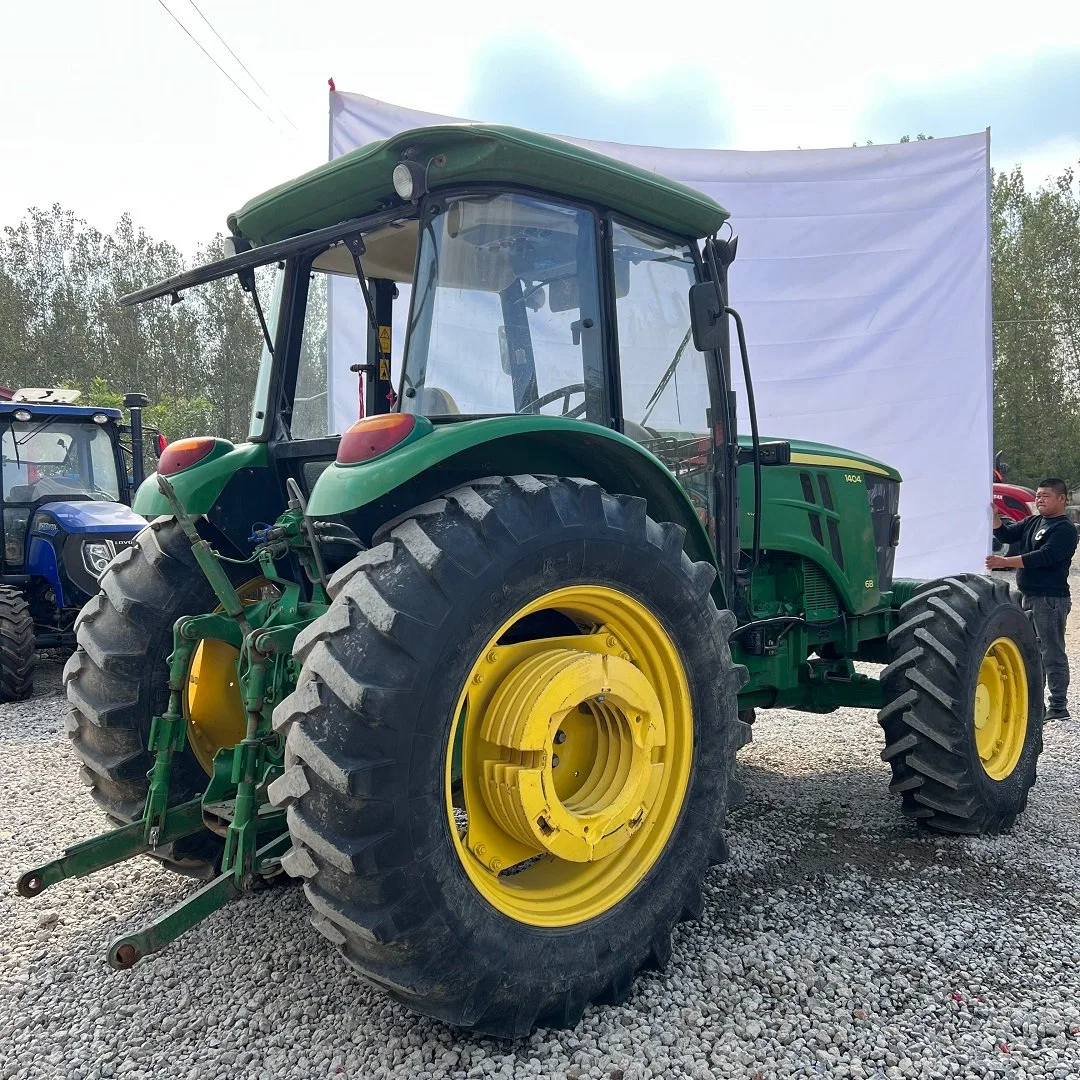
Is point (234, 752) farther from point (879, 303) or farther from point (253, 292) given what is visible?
point (879, 303)

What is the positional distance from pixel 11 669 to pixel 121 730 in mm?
4509

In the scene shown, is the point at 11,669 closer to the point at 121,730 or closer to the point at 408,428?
the point at 121,730

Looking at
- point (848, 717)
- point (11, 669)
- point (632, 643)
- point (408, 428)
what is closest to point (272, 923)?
point (632, 643)

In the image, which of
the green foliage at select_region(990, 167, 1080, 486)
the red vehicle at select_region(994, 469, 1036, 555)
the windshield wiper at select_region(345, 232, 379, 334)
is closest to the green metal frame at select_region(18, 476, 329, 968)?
the windshield wiper at select_region(345, 232, 379, 334)

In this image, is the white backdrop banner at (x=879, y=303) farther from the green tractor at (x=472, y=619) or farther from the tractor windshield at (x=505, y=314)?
the tractor windshield at (x=505, y=314)

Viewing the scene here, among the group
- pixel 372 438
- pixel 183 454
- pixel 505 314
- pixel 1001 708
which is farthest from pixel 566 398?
pixel 1001 708

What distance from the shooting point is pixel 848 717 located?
19.4ft

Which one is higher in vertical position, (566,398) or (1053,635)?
(566,398)

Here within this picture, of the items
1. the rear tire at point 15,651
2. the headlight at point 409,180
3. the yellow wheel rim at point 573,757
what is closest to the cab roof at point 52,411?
the rear tire at point 15,651

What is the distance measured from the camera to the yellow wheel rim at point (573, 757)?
2213mm

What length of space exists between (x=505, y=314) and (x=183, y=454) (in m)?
1.14

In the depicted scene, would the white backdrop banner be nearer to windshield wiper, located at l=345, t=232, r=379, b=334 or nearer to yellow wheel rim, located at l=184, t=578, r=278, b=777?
windshield wiper, located at l=345, t=232, r=379, b=334

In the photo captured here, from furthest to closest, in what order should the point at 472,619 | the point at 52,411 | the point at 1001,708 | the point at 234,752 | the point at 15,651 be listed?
the point at 52,411 → the point at 15,651 → the point at 1001,708 → the point at 234,752 → the point at 472,619

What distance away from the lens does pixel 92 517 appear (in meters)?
7.42
